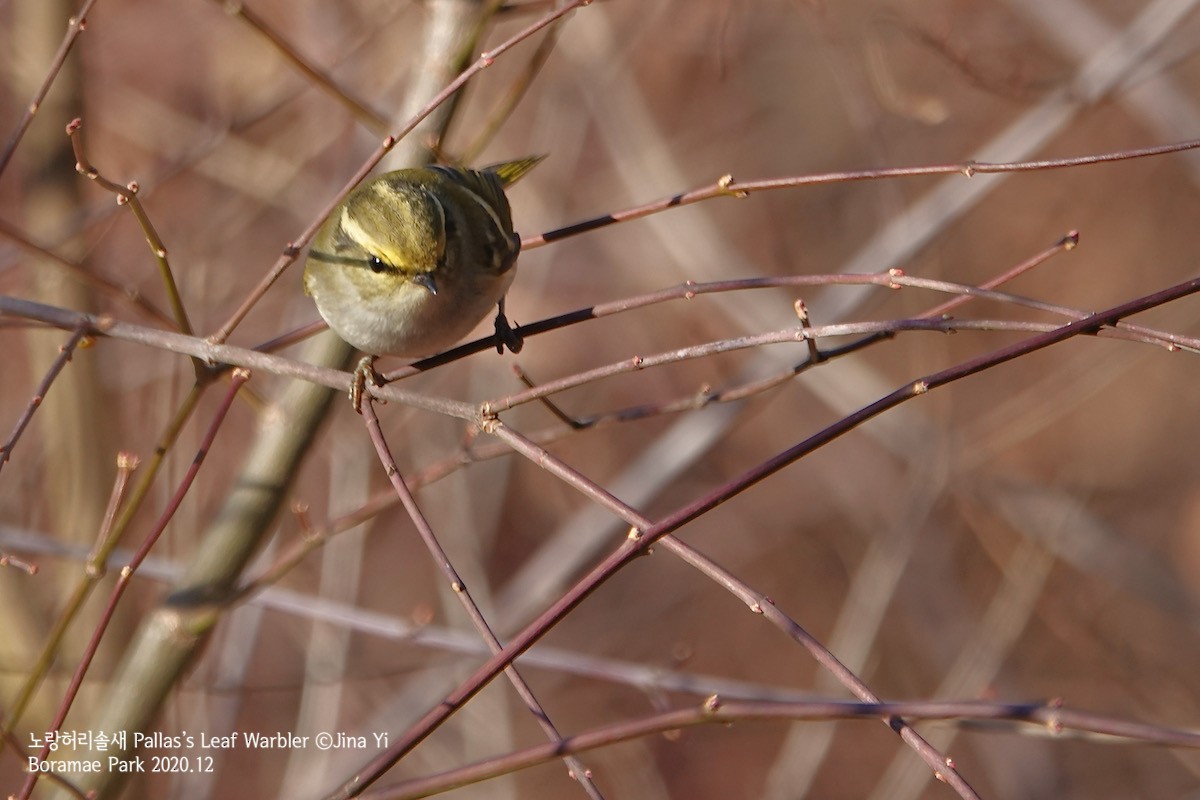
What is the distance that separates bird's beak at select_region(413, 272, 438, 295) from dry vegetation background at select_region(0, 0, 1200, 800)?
54 cm

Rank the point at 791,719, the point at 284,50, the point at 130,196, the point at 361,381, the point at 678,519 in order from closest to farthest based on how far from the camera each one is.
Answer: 1. the point at 791,719
2. the point at 678,519
3. the point at 130,196
4. the point at 361,381
5. the point at 284,50

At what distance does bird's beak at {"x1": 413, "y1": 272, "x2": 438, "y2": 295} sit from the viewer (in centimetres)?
293

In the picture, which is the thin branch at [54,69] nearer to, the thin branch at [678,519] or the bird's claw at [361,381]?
the bird's claw at [361,381]

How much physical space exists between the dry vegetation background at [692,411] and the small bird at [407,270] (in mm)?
391

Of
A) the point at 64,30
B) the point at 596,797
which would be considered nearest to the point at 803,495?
the point at 64,30

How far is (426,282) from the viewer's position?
9.66 ft

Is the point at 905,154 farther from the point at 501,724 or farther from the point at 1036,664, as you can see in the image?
the point at 501,724

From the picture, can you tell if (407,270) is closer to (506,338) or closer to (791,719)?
(506,338)

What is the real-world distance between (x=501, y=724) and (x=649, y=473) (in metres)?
1.59

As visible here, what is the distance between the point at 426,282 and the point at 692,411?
80.2 inches

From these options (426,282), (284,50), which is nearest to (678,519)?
(426,282)

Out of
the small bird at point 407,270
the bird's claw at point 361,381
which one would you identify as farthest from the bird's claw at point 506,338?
the bird's claw at point 361,381

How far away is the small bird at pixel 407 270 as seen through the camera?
2.95 m

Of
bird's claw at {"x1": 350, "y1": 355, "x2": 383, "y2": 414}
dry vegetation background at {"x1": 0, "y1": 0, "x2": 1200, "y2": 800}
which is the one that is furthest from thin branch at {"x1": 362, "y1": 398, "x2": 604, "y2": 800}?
dry vegetation background at {"x1": 0, "y1": 0, "x2": 1200, "y2": 800}
